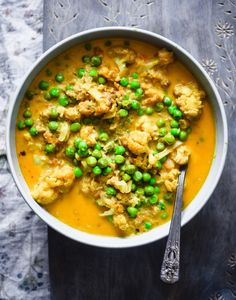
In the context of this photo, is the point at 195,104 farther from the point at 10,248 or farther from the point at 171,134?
the point at 10,248

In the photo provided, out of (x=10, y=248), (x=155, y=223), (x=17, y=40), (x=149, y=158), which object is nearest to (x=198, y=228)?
(x=155, y=223)

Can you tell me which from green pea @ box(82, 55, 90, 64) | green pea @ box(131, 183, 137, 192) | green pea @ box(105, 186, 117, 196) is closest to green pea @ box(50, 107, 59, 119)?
green pea @ box(82, 55, 90, 64)

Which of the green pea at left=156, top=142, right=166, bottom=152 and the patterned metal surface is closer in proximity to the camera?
the green pea at left=156, top=142, right=166, bottom=152

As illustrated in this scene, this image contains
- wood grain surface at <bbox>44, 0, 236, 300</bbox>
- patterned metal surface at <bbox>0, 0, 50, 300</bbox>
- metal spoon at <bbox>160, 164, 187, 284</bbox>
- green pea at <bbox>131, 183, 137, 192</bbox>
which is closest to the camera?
metal spoon at <bbox>160, 164, 187, 284</bbox>

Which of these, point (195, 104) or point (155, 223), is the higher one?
point (195, 104)

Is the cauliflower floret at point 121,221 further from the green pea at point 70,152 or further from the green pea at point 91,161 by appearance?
the green pea at point 70,152

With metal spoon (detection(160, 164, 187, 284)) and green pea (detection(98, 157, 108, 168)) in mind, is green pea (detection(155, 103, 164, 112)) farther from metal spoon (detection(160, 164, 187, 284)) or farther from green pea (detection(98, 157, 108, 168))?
metal spoon (detection(160, 164, 187, 284))

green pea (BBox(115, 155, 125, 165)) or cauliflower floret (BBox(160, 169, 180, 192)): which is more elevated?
green pea (BBox(115, 155, 125, 165))

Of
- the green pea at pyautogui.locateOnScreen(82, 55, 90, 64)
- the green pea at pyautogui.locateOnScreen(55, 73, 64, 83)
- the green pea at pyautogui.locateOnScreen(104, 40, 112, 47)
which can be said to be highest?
the green pea at pyautogui.locateOnScreen(104, 40, 112, 47)

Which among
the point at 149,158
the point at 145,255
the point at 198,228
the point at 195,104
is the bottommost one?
the point at 145,255
